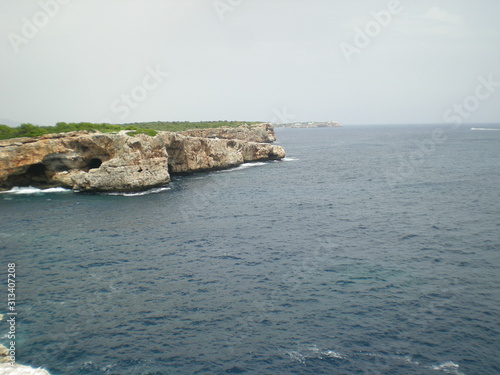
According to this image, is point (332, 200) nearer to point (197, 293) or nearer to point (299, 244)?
point (299, 244)

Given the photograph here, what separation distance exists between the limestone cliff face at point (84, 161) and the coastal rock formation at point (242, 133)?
211 feet

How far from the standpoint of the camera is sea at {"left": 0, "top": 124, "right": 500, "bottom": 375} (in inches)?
881

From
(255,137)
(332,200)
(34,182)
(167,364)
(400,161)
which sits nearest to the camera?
(167,364)

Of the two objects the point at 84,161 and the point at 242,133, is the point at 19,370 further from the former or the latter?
the point at 242,133

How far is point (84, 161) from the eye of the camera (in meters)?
75.2

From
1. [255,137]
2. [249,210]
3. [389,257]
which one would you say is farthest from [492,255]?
[255,137]

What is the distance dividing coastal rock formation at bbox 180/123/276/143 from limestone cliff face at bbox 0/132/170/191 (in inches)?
2527

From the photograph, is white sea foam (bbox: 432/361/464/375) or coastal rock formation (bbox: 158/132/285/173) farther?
coastal rock formation (bbox: 158/132/285/173)

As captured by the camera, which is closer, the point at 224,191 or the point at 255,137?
the point at 224,191

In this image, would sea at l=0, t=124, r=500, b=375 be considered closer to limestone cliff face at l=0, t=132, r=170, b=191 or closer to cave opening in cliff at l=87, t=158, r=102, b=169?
limestone cliff face at l=0, t=132, r=170, b=191

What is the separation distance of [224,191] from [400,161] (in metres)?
61.0

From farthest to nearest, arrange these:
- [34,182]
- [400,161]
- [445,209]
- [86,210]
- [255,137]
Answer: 1. [255,137]
2. [400,161]
3. [34,182]
4. [86,210]
5. [445,209]

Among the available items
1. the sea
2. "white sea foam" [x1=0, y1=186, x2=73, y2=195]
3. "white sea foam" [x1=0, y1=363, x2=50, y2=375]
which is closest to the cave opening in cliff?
"white sea foam" [x1=0, y1=186, x2=73, y2=195]

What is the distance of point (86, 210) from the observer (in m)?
55.8
